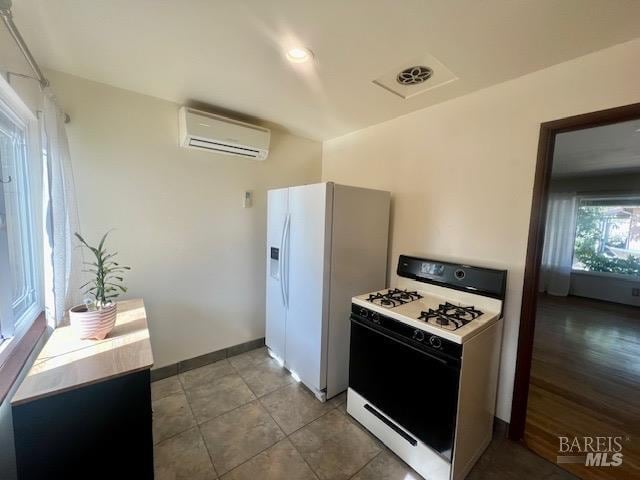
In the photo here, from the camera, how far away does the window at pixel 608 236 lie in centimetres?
496

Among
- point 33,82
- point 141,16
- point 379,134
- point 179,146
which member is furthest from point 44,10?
point 379,134

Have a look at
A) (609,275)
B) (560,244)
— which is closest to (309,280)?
(560,244)

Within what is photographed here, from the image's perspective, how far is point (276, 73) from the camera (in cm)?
175

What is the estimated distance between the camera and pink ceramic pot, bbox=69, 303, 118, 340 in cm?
139

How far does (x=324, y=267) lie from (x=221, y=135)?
4.79ft

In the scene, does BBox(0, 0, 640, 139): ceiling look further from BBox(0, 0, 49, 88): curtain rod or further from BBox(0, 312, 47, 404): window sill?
BBox(0, 312, 47, 404): window sill

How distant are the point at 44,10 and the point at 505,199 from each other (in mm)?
2755

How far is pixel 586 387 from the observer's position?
243 centimetres

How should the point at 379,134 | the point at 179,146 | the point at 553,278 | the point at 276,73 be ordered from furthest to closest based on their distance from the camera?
the point at 553,278
the point at 379,134
the point at 179,146
the point at 276,73

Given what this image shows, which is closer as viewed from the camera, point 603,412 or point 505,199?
point 505,199

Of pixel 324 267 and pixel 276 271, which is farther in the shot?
pixel 276 271

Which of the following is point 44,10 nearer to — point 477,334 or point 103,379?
point 103,379

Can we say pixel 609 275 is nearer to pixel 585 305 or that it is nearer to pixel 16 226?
pixel 585 305

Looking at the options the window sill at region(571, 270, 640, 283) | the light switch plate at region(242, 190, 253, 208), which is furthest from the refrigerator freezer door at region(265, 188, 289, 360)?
the window sill at region(571, 270, 640, 283)
